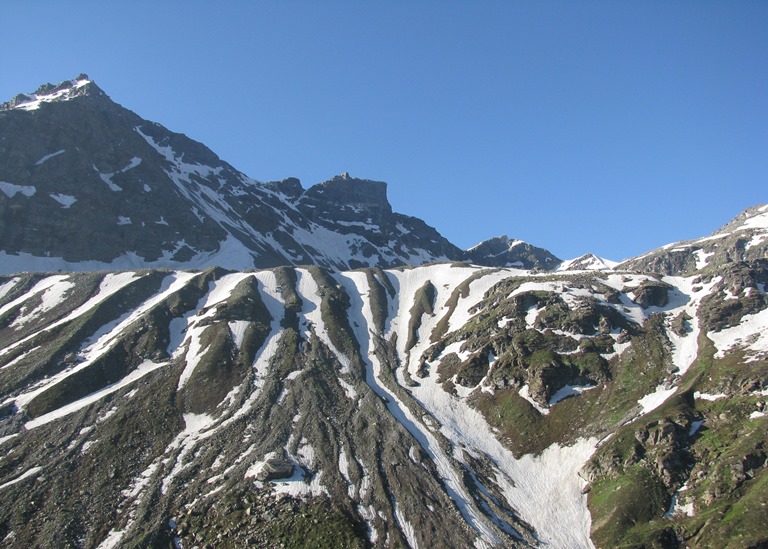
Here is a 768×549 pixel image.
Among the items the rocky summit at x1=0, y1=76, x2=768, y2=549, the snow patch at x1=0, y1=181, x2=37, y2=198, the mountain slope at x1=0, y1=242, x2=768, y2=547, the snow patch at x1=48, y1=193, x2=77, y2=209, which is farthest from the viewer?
the snow patch at x1=48, y1=193, x2=77, y2=209

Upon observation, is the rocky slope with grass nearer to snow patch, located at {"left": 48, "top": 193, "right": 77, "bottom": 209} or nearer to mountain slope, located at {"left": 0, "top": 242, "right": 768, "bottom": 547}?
mountain slope, located at {"left": 0, "top": 242, "right": 768, "bottom": 547}

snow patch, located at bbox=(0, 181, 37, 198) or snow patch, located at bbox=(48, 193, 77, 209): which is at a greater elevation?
snow patch, located at bbox=(0, 181, 37, 198)

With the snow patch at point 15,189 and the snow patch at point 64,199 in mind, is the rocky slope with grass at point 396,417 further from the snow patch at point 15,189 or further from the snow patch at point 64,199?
the snow patch at point 15,189

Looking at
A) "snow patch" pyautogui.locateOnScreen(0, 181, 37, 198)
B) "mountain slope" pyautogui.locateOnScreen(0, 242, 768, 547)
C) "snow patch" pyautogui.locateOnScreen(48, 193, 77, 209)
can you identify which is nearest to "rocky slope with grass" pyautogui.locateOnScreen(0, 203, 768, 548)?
"mountain slope" pyautogui.locateOnScreen(0, 242, 768, 547)

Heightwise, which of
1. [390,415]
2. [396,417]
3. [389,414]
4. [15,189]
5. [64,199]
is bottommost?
[396,417]

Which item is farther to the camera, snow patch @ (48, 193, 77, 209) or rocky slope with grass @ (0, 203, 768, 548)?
snow patch @ (48, 193, 77, 209)

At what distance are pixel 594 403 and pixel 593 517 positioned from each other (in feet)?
72.7

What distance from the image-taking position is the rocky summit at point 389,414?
2128 inches

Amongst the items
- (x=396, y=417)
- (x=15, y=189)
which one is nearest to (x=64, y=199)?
(x=15, y=189)

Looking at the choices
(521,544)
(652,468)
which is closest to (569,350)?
(652,468)

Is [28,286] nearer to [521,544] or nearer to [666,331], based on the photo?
[521,544]

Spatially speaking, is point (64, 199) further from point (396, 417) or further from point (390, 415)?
point (396, 417)

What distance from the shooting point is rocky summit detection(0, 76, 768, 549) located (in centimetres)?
5406

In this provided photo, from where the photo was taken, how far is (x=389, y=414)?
8038 centimetres
